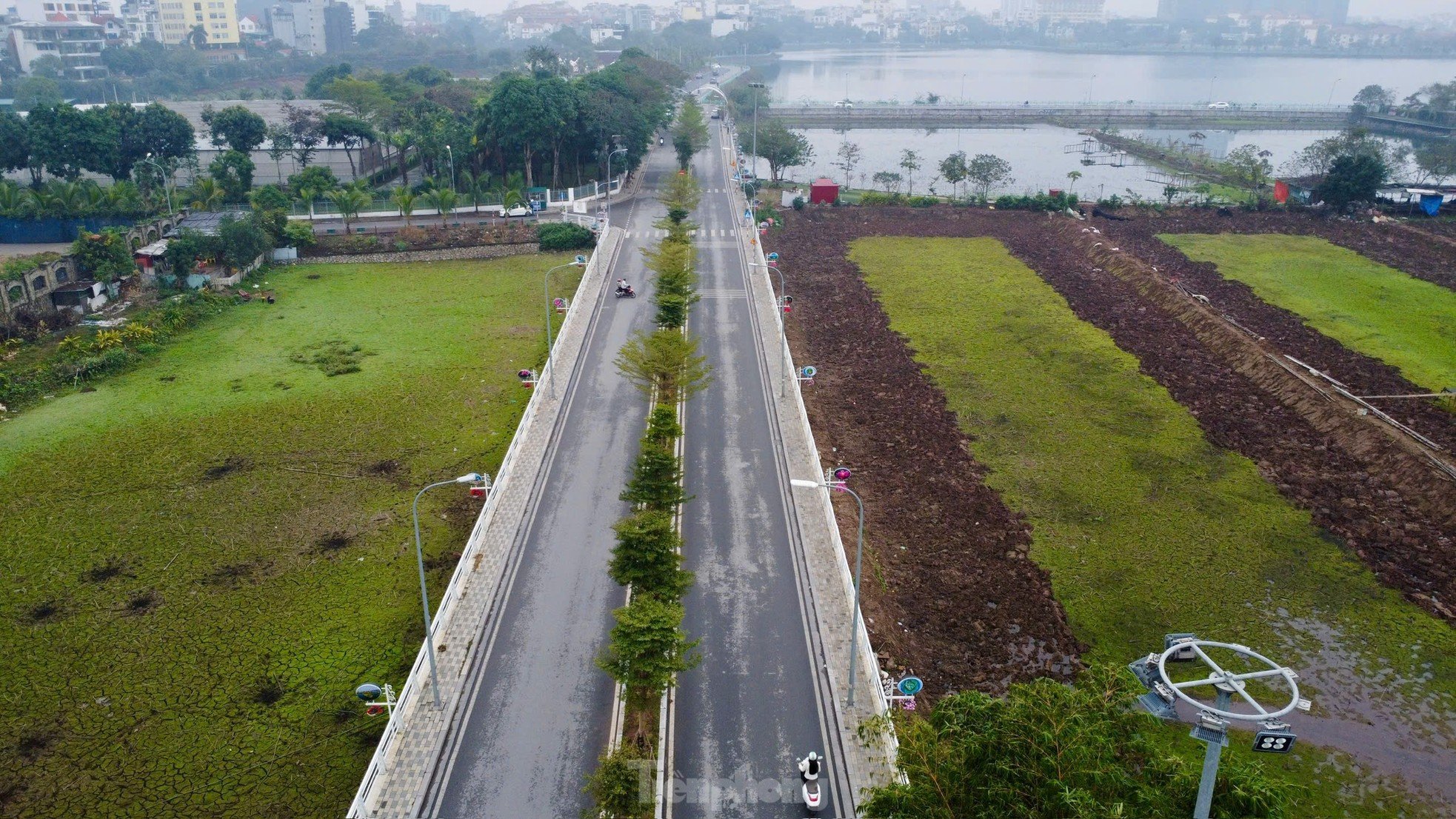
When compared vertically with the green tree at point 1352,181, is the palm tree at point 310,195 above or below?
below

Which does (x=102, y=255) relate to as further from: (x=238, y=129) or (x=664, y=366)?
(x=664, y=366)

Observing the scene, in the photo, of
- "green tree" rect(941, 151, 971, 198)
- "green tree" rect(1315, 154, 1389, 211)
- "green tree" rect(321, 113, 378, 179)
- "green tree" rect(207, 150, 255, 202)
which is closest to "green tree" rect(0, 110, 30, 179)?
"green tree" rect(207, 150, 255, 202)

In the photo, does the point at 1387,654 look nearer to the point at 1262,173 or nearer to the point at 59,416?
the point at 59,416

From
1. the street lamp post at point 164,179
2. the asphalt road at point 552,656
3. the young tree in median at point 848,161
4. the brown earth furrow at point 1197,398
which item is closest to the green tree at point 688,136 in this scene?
the young tree in median at point 848,161

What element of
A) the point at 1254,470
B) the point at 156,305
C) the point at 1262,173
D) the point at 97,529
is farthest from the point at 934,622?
the point at 1262,173

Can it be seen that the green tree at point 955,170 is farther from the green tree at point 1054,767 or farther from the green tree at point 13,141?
the green tree at point 13,141

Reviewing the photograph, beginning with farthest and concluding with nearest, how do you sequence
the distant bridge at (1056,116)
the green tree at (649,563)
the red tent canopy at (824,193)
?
the distant bridge at (1056,116), the red tent canopy at (824,193), the green tree at (649,563)

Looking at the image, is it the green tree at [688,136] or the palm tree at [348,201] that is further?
the green tree at [688,136]
